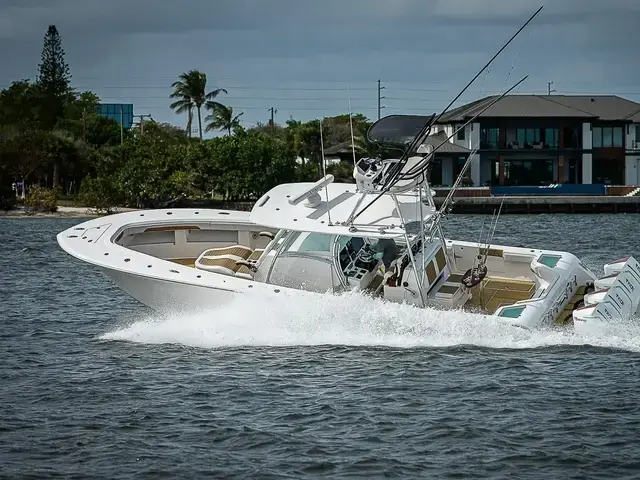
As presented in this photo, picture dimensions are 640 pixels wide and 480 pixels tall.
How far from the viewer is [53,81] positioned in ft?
352

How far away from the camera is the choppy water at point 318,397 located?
12188 millimetres

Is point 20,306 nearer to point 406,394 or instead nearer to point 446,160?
point 406,394

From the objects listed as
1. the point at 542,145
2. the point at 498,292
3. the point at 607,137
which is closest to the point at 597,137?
the point at 607,137

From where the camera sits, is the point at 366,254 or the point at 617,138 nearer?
the point at 366,254

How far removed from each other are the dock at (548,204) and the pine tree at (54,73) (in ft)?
147

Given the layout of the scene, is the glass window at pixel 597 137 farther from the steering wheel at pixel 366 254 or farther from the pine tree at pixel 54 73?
the steering wheel at pixel 366 254

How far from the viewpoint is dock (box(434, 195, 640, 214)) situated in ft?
247

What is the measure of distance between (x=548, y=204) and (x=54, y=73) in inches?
2095

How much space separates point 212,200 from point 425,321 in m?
59.8

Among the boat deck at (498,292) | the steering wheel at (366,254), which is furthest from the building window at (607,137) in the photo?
the steering wheel at (366,254)

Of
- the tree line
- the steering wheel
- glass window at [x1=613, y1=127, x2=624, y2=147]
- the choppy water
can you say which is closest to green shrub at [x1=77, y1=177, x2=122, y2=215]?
the tree line

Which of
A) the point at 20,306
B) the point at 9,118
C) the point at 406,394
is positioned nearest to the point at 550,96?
the point at 9,118

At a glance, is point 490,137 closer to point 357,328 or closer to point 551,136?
point 551,136

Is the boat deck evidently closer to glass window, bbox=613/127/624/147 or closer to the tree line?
the tree line
